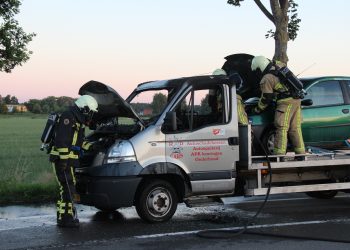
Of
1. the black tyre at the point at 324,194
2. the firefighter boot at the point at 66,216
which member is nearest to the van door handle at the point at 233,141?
the firefighter boot at the point at 66,216

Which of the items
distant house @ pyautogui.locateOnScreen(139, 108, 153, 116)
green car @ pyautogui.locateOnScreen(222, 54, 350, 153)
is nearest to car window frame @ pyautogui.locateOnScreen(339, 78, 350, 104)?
green car @ pyautogui.locateOnScreen(222, 54, 350, 153)

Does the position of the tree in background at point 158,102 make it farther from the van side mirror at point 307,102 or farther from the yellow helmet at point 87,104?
the van side mirror at point 307,102

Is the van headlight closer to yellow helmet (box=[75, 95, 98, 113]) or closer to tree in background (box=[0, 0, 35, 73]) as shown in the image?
yellow helmet (box=[75, 95, 98, 113])

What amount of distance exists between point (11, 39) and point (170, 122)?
627 centimetres

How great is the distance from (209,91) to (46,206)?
3788 millimetres

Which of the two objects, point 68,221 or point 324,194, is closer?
point 68,221

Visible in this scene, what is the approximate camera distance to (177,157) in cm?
798

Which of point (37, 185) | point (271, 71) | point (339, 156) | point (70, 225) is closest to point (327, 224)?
point (339, 156)

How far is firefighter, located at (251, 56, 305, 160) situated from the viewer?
28.9ft

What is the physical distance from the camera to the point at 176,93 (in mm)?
8156

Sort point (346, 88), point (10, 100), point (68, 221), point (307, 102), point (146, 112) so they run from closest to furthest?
point (68, 221)
point (146, 112)
point (307, 102)
point (346, 88)
point (10, 100)

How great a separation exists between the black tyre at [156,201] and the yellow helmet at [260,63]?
250 cm

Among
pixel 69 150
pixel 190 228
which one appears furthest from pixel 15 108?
pixel 190 228

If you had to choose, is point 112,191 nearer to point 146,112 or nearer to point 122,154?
point 122,154
